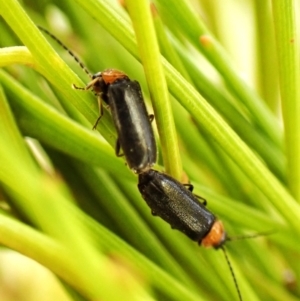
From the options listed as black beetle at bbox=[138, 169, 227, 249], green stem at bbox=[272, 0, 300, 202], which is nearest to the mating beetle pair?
black beetle at bbox=[138, 169, 227, 249]

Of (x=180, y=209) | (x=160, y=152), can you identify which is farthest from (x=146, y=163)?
(x=180, y=209)

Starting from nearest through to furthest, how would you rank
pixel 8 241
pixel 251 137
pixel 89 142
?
pixel 8 241, pixel 89 142, pixel 251 137

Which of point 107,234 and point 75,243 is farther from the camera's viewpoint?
point 107,234

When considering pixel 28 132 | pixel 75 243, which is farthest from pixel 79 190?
pixel 75 243

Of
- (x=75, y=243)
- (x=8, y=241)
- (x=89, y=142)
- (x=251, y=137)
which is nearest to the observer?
(x=75, y=243)

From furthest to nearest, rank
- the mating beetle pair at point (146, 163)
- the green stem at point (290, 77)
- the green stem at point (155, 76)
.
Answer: the mating beetle pair at point (146, 163)
the green stem at point (290, 77)
the green stem at point (155, 76)

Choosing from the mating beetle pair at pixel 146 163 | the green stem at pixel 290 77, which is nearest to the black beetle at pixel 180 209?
the mating beetle pair at pixel 146 163

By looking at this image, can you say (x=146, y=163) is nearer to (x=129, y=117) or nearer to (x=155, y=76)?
(x=129, y=117)

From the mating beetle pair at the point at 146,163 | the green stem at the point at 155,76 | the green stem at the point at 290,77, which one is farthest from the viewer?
the mating beetle pair at the point at 146,163

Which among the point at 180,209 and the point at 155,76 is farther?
the point at 180,209

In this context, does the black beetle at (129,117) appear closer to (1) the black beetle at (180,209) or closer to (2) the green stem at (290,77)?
(1) the black beetle at (180,209)

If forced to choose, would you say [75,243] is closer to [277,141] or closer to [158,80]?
[158,80]
